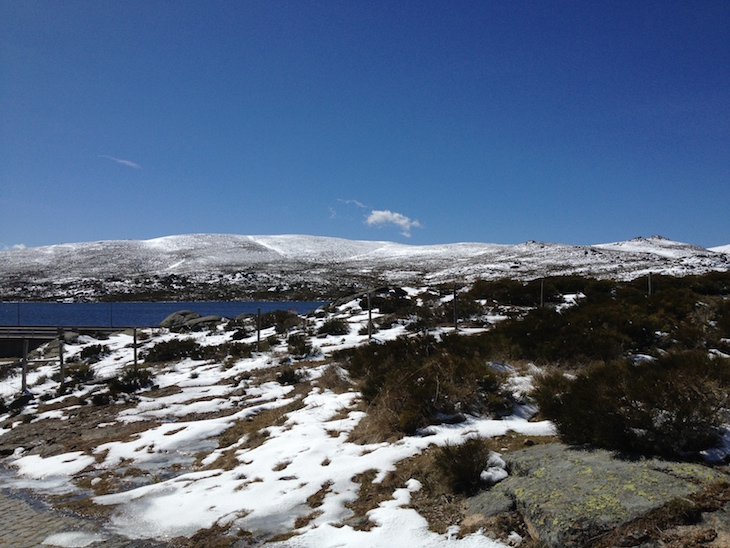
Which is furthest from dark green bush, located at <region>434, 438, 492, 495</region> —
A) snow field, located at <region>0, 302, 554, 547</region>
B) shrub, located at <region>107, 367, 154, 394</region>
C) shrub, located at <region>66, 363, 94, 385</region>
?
shrub, located at <region>66, 363, 94, 385</region>

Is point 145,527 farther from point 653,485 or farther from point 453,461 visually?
point 653,485

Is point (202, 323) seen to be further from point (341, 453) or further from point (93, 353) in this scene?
point (341, 453)

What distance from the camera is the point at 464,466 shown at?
4680 millimetres

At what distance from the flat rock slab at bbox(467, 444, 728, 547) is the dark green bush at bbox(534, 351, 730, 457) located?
0.74ft

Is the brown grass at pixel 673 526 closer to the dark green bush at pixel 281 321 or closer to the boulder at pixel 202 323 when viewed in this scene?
the dark green bush at pixel 281 321

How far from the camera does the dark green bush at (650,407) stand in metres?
4.29

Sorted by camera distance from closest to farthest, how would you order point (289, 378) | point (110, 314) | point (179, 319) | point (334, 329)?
point (289, 378)
point (334, 329)
point (179, 319)
point (110, 314)

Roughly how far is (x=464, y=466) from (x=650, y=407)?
76.5 inches

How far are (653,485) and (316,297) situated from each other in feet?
249

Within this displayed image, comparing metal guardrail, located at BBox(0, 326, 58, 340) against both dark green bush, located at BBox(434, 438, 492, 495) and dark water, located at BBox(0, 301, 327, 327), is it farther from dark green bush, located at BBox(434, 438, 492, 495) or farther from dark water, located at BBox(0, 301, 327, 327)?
dark green bush, located at BBox(434, 438, 492, 495)

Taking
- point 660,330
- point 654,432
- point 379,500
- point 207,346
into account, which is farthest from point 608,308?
point 207,346

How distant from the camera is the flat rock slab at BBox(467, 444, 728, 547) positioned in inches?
136

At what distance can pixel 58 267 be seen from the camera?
416 feet

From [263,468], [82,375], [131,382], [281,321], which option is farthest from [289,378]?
[281,321]
